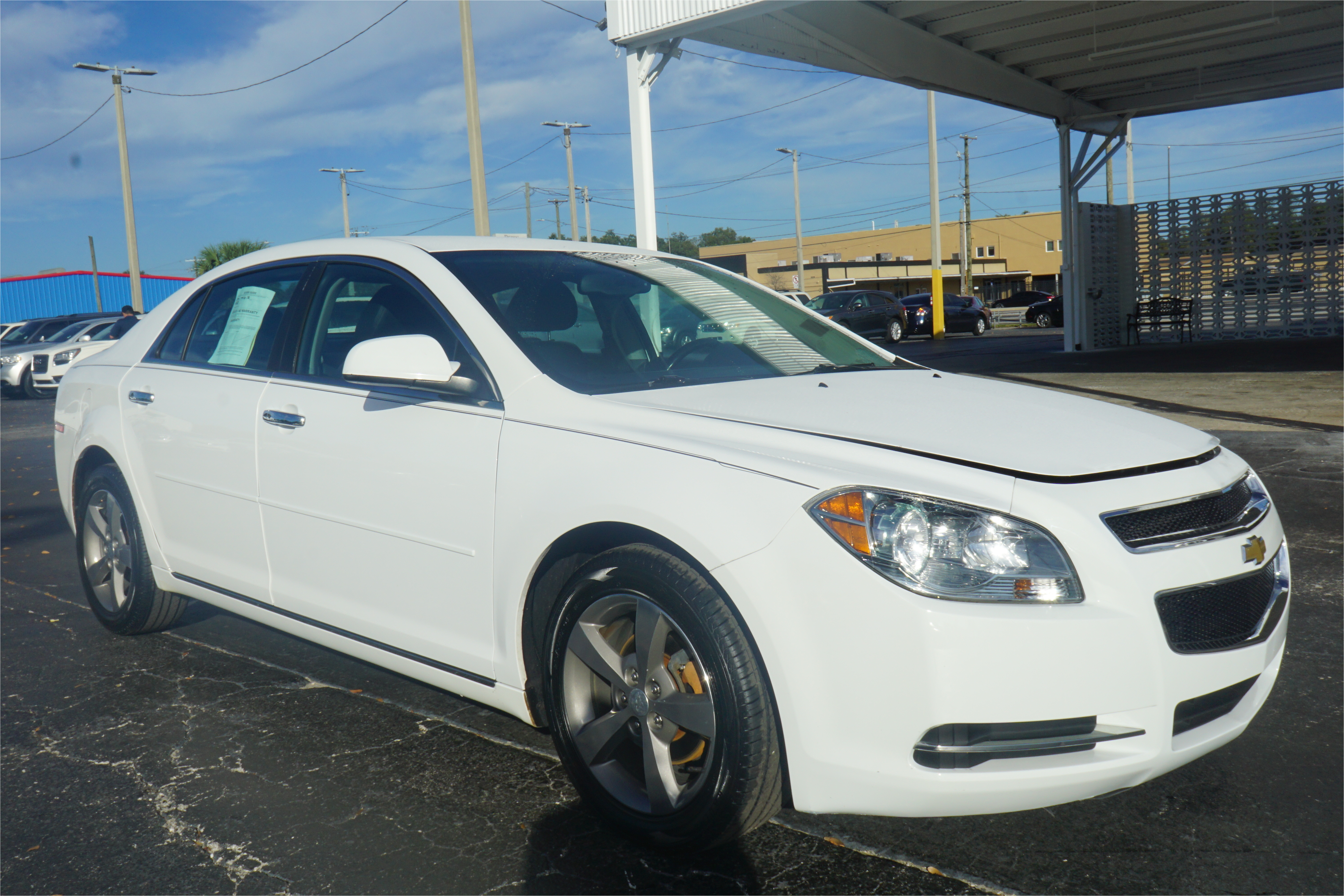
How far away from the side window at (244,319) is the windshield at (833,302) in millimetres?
27258

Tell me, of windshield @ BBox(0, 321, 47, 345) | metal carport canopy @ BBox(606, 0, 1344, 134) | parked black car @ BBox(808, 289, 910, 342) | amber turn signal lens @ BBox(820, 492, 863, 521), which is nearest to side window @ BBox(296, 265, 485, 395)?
amber turn signal lens @ BBox(820, 492, 863, 521)

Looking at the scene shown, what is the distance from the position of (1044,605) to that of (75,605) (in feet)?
15.6

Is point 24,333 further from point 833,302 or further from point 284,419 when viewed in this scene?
point 284,419

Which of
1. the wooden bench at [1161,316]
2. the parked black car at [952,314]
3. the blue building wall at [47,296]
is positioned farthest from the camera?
the blue building wall at [47,296]

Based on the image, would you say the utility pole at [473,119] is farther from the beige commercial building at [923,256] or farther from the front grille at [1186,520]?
the beige commercial building at [923,256]

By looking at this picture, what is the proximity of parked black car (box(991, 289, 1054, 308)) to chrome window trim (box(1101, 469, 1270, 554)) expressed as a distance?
4525 cm

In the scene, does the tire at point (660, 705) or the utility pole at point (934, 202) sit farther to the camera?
the utility pole at point (934, 202)

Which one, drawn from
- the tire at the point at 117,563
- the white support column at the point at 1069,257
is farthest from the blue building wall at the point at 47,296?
the tire at the point at 117,563

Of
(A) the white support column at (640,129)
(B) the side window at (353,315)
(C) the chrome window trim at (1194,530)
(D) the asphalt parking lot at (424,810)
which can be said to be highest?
(A) the white support column at (640,129)

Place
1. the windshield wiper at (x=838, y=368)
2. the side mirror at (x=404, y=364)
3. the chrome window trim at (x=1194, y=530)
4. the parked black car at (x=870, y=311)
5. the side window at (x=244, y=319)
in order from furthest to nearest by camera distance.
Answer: the parked black car at (x=870, y=311)
the side window at (x=244, y=319)
the windshield wiper at (x=838, y=368)
the side mirror at (x=404, y=364)
the chrome window trim at (x=1194, y=530)

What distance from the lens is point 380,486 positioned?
9.88 feet

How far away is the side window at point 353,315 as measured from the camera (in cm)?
330

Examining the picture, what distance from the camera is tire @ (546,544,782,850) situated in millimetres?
2240

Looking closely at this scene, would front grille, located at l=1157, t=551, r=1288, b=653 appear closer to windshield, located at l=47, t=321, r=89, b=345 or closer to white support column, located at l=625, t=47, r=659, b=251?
white support column, located at l=625, t=47, r=659, b=251
